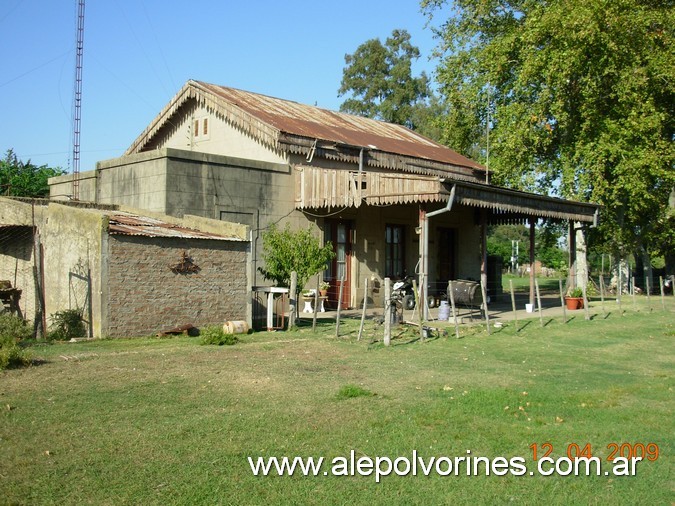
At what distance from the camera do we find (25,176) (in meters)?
32.9

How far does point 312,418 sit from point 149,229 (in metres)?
7.68

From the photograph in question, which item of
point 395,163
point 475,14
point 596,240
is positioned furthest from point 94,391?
point 596,240

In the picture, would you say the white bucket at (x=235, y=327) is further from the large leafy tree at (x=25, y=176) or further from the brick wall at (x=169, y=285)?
the large leafy tree at (x=25, y=176)

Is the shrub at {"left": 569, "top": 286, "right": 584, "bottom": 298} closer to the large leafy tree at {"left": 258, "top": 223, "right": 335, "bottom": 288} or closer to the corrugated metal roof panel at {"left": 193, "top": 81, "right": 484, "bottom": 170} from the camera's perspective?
the corrugated metal roof panel at {"left": 193, "top": 81, "right": 484, "bottom": 170}

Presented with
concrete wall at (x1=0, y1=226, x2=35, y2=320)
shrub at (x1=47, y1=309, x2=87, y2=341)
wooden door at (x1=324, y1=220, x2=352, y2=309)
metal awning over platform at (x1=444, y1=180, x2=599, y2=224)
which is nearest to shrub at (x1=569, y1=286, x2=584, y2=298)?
metal awning over platform at (x1=444, y1=180, x2=599, y2=224)

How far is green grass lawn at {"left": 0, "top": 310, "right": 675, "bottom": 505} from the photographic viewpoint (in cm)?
525

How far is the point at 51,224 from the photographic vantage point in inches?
556

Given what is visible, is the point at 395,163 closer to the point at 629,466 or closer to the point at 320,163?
the point at 320,163

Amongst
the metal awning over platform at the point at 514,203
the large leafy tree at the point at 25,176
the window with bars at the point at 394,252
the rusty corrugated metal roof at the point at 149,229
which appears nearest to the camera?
the rusty corrugated metal roof at the point at 149,229

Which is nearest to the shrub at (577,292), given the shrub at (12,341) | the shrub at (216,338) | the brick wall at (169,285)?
the brick wall at (169,285)

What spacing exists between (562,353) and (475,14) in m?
19.9

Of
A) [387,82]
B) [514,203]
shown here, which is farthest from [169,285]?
[387,82]

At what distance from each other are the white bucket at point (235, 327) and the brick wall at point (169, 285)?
332 millimetres

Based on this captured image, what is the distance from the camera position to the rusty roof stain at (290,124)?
62.2ft
